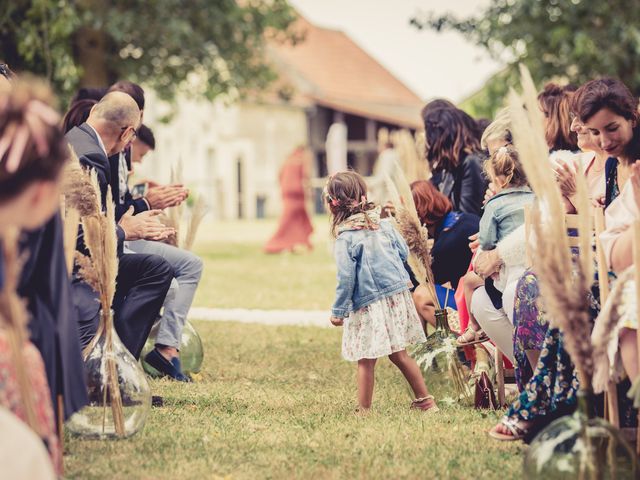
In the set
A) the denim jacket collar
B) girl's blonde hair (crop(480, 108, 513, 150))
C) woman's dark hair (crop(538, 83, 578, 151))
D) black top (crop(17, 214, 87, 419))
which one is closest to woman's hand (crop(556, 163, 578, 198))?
the denim jacket collar

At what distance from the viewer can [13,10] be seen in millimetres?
15398

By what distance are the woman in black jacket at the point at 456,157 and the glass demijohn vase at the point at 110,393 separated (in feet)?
10.6

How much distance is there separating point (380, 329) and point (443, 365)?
1.71 feet

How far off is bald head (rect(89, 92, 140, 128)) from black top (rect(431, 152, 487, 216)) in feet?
8.33

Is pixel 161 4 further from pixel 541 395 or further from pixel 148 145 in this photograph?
pixel 541 395

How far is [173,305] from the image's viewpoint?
7.58 metres

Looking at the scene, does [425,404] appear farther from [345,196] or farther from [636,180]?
[636,180]

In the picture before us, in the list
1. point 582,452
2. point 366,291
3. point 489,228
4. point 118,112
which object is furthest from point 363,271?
Result: point 582,452

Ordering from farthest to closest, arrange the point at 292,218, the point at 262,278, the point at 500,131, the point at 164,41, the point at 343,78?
the point at 343,78 → the point at 292,218 → the point at 164,41 → the point at 262,278 → the point at 500,131

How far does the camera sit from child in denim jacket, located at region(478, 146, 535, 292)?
6.18 meters

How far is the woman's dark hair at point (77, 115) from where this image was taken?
7219mm

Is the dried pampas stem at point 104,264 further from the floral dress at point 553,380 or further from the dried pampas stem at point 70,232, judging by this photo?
the floral dress at point 553,380

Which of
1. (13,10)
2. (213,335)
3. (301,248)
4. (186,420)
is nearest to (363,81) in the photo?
(301,248)

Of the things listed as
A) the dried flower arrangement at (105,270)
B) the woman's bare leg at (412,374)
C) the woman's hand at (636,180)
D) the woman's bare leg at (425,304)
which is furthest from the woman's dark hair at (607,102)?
the woman's bare leg at (425,304)
